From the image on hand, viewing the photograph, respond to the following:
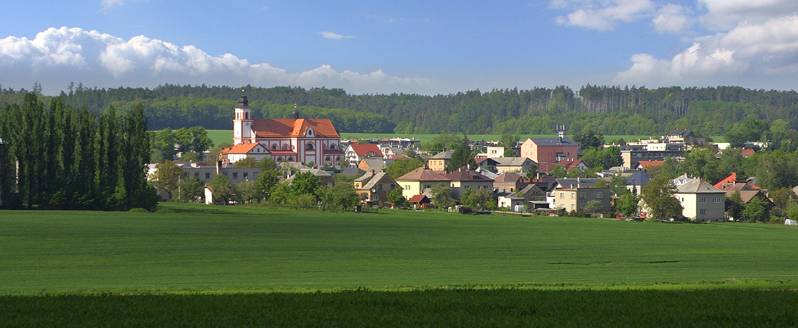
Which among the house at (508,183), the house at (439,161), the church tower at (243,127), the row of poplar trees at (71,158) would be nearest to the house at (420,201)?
the house at (508,183)

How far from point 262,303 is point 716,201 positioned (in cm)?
8117

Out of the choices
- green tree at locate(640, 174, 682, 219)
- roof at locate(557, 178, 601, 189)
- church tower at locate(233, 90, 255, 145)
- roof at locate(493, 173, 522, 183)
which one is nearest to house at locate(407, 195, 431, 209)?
roof at locate(493, 173, 522, 183)

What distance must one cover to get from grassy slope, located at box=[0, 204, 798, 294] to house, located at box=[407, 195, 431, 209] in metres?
32.3

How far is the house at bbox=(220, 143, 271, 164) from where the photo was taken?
164 metres

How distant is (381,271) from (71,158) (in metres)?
48.0

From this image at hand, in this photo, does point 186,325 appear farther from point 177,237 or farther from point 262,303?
point 177,237

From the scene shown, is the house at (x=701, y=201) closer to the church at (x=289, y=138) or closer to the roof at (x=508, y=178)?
the roof at (x=508, y=178)

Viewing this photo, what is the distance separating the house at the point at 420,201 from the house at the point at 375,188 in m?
2.68

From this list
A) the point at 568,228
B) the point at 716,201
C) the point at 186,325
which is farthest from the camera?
the point at 716,201

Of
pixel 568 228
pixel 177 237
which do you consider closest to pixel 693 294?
pixel 177 237

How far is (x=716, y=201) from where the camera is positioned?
10475cm

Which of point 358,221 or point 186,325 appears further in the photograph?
point 358,221

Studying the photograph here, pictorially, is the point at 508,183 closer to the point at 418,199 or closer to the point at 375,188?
the point at 418,199

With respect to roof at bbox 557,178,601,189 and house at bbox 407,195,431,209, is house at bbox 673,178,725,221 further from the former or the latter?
house at bbox 407,195,431,209
